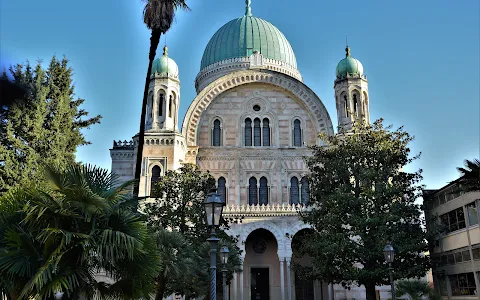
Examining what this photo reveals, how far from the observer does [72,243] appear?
988cm

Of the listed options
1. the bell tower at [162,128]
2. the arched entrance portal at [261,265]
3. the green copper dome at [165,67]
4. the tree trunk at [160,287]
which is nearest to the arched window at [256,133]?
the bell tower at [162,128]

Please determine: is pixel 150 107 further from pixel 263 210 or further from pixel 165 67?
pixel 263 210

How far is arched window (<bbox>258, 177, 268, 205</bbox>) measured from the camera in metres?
29.7

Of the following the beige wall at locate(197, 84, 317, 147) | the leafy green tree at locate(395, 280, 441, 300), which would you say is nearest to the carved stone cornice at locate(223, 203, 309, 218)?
the beige wall at locate(197, 84, 317, 147)

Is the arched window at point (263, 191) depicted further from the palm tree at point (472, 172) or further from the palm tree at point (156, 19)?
the palm tree at point (472, 172)

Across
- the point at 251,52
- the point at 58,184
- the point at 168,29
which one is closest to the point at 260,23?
the point at 251,52

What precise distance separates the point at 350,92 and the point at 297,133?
14.4ft

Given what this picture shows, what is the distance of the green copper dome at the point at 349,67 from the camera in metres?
32.0

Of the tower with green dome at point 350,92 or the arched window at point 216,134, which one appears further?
the tower with green dome at point 350,92

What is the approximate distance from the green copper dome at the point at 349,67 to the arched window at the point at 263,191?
29.2ft

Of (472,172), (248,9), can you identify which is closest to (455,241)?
(472,172)

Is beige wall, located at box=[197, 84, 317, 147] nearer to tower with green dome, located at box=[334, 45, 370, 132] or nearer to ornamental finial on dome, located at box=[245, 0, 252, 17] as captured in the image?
tower with green dome, located at box=[334, 45, 370, 132]

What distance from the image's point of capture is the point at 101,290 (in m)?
10.3

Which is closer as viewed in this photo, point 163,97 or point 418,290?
point 418,290
